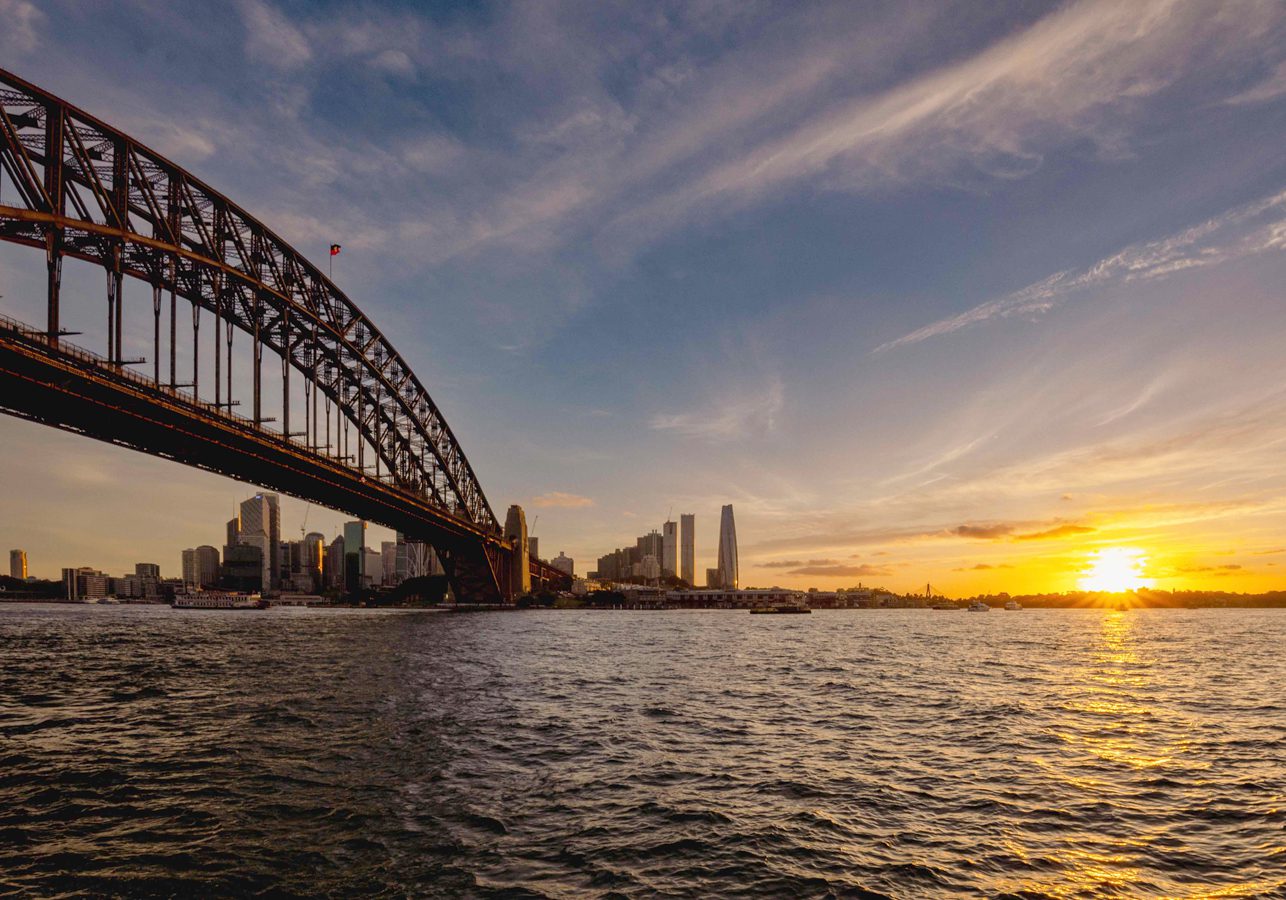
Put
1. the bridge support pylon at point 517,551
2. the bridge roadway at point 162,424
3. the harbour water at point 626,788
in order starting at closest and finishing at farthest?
the harbour water at point 626,788
the bridge roadway at point 162,424
the bridge support pylon at point 517,551

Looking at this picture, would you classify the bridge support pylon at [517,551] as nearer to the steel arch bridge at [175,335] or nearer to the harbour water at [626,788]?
the steel arch bridge at [175,335]

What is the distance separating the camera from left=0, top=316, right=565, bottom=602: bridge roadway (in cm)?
5062

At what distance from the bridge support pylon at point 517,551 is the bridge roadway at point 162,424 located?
216 feet

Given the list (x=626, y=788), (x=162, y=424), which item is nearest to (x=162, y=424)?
(x=162, y=424)

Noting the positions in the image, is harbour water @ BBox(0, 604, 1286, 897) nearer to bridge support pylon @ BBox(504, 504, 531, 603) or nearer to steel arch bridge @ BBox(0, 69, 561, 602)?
steel arch bridge @ BBox(0, 69, 561, 602)

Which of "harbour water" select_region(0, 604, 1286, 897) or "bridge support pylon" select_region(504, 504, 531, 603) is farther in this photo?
"bridge support pylon" select_region(504, 504, 531, 603)

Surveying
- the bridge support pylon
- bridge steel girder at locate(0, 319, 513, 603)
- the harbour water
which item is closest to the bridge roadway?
bridge steel girder at locate(0, 319, 513, 603)

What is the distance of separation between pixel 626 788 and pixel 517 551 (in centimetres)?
16689

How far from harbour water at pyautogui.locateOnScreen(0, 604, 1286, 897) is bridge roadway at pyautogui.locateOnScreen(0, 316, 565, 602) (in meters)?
23.5

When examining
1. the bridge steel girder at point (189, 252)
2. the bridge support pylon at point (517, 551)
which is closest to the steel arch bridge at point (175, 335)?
the bridge steel girder at point (189, 252)

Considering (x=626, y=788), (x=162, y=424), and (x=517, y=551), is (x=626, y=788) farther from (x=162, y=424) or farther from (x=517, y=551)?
(x=517, y=551)

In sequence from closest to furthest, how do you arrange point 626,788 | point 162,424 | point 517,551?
point 626,788, point 162,424, point 517,551

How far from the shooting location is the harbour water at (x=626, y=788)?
41.2 feet

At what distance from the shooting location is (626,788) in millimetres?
18031
